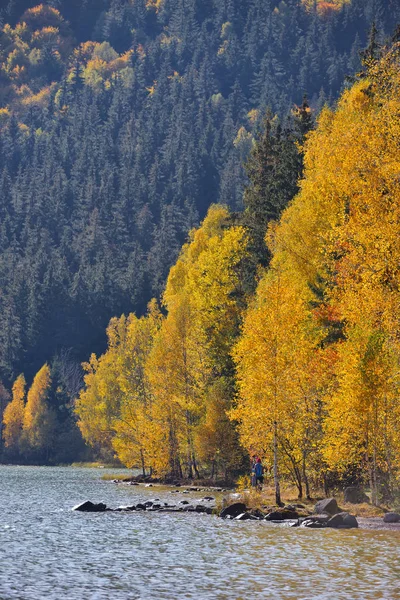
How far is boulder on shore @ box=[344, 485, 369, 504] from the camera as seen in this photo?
4622 cm

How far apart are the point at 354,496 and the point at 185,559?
19.1m

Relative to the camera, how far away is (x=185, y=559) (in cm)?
2916

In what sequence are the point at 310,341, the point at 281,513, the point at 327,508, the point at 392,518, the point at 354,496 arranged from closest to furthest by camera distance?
the point at 392,518, the point at 327,508, the point at 281,513, the point at 354,496, the point at 310,341

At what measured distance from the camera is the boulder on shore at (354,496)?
1820 inches

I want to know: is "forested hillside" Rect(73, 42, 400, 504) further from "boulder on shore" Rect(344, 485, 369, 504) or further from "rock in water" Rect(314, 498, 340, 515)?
"rock in water" Rect(314, 498, 340, 515)

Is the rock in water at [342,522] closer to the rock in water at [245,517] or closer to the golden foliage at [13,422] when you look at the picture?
the rock in water at [245,517]

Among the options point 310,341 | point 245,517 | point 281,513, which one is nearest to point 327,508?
point 281,513

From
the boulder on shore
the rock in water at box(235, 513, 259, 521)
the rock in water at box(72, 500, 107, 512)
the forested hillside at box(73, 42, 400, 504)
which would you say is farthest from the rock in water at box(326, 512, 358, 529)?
the rock in water at box(72, 500, 107, 512)

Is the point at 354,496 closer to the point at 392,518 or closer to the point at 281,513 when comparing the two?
the point at 281,513

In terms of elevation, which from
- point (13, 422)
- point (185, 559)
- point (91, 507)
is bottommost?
point (185, 559)

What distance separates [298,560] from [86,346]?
172265 mm

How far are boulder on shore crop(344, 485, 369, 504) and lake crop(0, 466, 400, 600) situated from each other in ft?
23.6

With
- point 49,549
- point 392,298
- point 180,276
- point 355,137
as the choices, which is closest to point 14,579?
point 49,549

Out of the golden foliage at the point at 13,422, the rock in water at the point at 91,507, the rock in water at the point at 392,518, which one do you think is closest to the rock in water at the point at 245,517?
the rock in water at the point at 392,518
